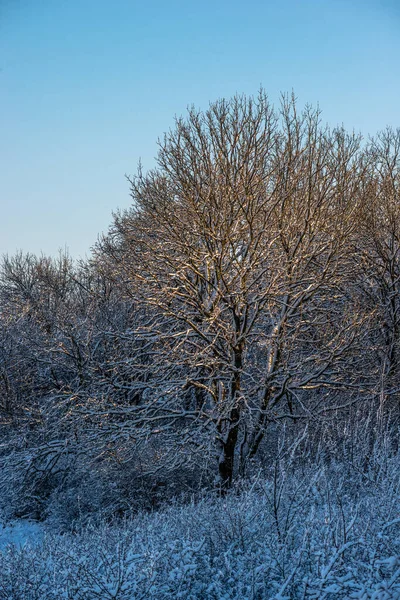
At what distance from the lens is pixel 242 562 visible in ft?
17.2

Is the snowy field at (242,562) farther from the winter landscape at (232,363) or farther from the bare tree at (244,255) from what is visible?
the bare tree at (244,255)

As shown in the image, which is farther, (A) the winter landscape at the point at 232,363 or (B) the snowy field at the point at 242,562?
(A) the winter landscape at the point at 232,363

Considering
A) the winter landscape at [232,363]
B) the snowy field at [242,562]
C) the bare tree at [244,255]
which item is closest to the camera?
the snowy field at [242,562]

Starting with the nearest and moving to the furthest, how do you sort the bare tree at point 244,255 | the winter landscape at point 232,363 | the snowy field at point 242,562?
the snowy field at point 242,562 < the winter landscape at point 232,363 < the bare tree at point 244,255

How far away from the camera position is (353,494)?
7816 mm

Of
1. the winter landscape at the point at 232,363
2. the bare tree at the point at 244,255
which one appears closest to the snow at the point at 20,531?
the winter landscape at the point at 232,363

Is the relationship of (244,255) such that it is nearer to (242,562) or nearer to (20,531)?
(242,562)

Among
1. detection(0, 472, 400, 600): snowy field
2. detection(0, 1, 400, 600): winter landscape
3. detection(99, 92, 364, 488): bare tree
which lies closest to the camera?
detection(0, 472, 400, 600): snowy field

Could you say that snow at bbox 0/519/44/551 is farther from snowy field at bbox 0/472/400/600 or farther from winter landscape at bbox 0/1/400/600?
snowy field at bbox 0/472/400/600

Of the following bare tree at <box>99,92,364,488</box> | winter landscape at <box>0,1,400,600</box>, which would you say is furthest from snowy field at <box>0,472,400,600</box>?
bare tree at <box>99,92,364,488</box>

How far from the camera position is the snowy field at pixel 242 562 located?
463 cm

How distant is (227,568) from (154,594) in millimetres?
756

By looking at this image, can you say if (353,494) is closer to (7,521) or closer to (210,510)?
(210,510)

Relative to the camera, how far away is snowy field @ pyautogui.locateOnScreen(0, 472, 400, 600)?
4.63 m
